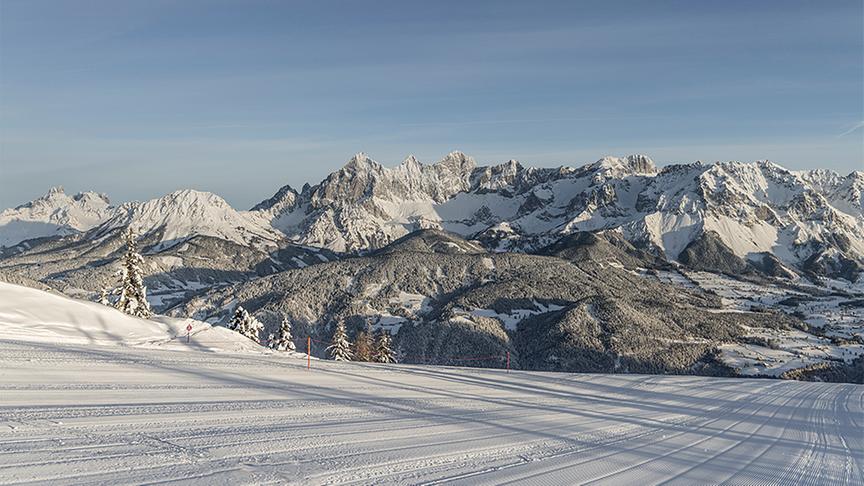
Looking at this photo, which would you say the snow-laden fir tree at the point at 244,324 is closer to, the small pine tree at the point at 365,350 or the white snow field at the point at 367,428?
the small pine tree at the point at 365,350

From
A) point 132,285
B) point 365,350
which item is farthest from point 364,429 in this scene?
point 365,350

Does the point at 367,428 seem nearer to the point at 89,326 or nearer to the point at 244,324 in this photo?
the point at 89,326

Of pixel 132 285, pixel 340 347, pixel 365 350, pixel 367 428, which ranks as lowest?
pixel 365 350

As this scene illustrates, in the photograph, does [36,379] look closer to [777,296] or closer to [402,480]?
[402,480]

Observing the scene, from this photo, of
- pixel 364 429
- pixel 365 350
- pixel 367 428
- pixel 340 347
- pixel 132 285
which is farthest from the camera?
pixel 365 350

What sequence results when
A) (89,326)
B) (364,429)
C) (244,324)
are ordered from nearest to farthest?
(364,429) → (89,326) → (244,324)

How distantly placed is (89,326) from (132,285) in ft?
65.7

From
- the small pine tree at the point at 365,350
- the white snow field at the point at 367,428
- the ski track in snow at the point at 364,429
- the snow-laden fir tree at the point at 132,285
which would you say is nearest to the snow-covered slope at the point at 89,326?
the white snow field at the point at 367,428

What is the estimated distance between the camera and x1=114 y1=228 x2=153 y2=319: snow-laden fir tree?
4431 cm

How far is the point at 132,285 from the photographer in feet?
148

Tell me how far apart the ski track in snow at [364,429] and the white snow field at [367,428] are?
0.04 meters

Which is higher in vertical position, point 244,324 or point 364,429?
point 364,429

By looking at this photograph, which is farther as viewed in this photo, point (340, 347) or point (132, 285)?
point (340, 347)

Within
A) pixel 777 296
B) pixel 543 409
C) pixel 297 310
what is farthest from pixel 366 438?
pixel 777 296
